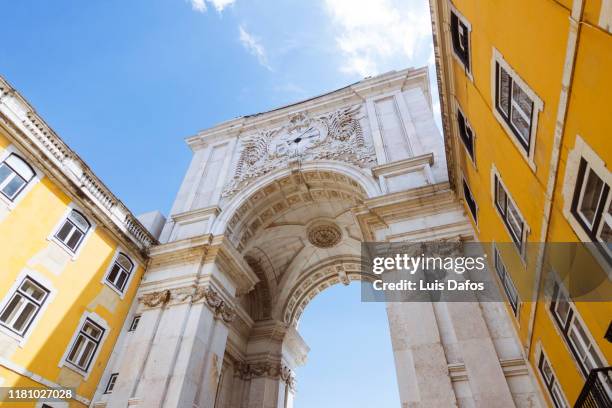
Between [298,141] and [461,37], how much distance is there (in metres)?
13.4

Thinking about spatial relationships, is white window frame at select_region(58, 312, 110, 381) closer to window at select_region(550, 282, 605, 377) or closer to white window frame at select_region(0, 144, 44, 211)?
white window frame at select_region(0, 144, 44, 211)

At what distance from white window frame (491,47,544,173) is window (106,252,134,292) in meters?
15.4

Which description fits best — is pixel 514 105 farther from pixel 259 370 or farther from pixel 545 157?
pixel 259 370

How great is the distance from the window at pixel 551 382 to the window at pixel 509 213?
2.77m

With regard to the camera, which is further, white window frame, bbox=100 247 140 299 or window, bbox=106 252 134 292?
window, bbox=106 252 134 292

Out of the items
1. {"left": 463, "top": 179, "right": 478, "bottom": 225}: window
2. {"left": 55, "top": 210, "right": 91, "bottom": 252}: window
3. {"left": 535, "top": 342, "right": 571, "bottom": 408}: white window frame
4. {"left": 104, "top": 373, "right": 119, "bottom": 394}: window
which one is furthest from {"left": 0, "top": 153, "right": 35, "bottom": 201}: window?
{"left": 535, "top": 342, "right": 571, "bottom": 408}: white window frame

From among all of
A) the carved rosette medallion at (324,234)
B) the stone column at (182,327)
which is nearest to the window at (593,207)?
the stone column at (182,327)

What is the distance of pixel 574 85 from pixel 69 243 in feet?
52.4

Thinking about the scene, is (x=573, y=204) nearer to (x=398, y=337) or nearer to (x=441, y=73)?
(x=441, y=73)

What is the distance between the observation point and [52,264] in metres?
13.7

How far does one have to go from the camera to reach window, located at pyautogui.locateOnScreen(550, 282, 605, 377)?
20.6 ft

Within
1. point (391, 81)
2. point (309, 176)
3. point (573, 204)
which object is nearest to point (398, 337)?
point (573, 204)

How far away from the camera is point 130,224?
707 inches

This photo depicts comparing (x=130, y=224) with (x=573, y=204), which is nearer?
(x=573, y=204)
